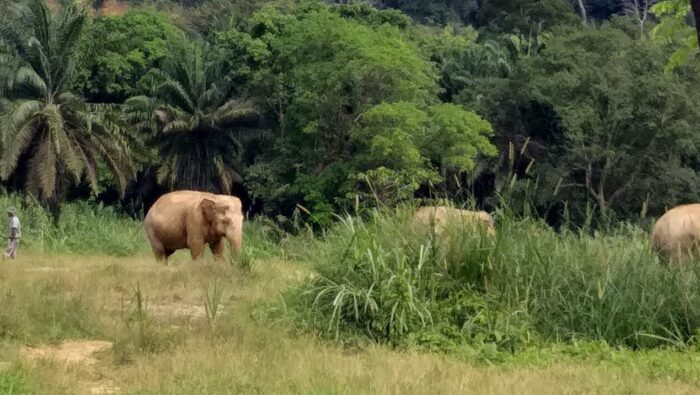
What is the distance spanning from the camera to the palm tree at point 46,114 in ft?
94.1

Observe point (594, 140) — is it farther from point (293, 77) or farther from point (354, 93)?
point (293, 77)

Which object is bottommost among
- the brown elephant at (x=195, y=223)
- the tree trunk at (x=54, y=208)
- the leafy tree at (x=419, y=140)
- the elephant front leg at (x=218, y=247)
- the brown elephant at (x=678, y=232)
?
the tree trunk at (x=54, y=208)

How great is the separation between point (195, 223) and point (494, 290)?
8.72 m

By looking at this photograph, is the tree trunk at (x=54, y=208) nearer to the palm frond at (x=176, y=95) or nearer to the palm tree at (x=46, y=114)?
the palm tree at (x=46, y=114)

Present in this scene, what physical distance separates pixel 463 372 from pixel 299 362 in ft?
3.99

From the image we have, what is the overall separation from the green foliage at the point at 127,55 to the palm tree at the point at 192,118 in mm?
1386

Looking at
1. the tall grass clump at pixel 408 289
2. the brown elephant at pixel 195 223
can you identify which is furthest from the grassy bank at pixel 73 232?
the tall grass clump at pixel 408 289

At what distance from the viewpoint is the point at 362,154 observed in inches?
1348

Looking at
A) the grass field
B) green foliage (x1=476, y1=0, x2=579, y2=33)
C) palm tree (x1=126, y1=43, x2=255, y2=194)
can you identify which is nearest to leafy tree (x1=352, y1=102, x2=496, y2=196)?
palm tree (x1=126, y1=43, x2=255, y2=194)

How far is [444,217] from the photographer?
34.6 ft

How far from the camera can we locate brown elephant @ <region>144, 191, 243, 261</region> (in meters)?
16.8

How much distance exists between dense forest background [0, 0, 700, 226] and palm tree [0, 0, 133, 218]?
6 centimetres

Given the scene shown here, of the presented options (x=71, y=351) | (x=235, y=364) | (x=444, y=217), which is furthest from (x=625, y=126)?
(x=235, y=364)

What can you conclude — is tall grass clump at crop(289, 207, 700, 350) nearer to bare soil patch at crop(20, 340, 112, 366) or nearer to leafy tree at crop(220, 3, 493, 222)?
bare soil patch at crop(20, 340, 112, 366)
